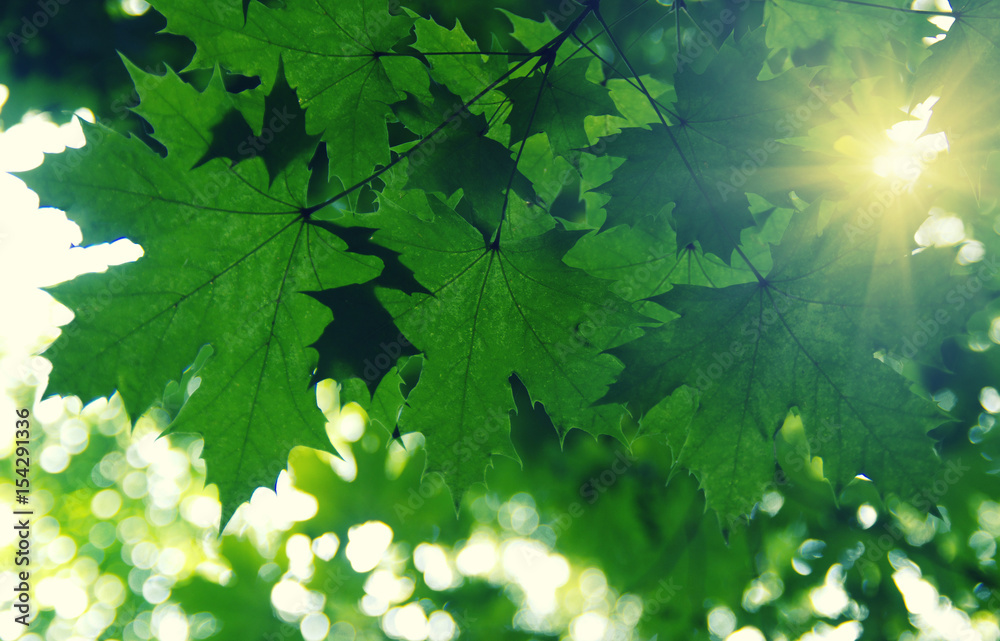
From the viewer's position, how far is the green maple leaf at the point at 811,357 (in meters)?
1.58

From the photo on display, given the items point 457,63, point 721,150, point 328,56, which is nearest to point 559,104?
point 457,63

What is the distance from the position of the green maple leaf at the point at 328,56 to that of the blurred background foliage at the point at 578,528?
0.76m

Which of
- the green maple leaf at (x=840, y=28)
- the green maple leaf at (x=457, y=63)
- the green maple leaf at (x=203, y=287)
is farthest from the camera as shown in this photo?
the green maple leaf at (x=840, y=28)

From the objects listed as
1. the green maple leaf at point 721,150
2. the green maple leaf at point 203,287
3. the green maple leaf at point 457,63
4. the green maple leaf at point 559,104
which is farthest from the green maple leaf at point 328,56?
the green maple leaf at point 721,150

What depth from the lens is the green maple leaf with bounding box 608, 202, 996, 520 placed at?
5.17 feet

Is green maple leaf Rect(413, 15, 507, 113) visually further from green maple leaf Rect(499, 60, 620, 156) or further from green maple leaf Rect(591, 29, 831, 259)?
green maple leaf Rect(591, 29, 831, 259)

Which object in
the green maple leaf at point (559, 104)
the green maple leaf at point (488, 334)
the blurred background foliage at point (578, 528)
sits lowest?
the blurred background foliage at point (578, 528)

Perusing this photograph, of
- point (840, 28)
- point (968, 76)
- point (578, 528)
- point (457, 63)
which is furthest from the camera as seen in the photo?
point (578, 528)

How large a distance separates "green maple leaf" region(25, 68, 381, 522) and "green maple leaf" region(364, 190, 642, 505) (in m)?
0.21

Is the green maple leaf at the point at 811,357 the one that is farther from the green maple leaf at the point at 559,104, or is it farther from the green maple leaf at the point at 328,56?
the green maple leaf at the point at 328,56

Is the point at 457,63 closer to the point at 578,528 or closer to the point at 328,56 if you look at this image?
the point at 328,56

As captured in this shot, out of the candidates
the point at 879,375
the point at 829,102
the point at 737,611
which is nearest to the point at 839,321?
the point at 879,375

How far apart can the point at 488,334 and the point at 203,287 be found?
0.87 metres

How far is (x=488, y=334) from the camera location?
173 cm
